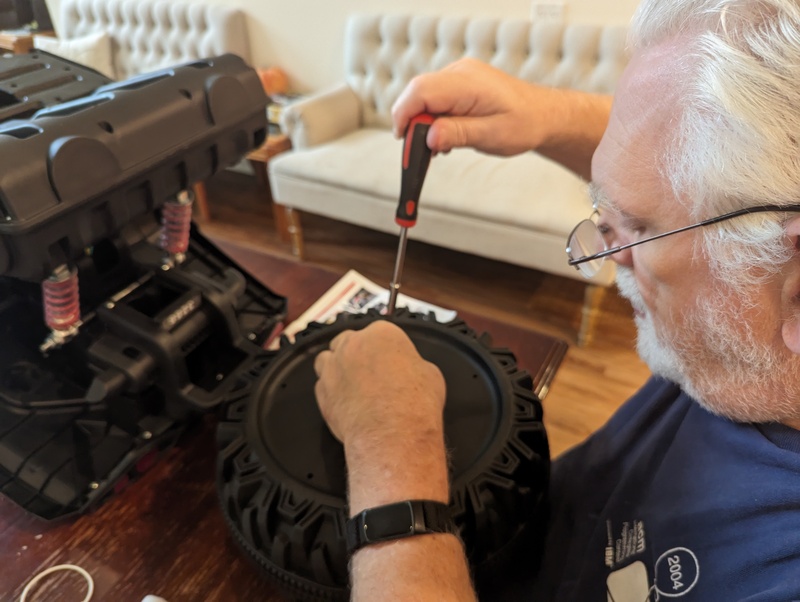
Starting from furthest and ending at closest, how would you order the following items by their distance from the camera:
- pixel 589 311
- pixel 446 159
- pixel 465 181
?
pixel 446 159
pixel 465 181
pixel 589 311

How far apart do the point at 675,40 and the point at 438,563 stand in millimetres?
522

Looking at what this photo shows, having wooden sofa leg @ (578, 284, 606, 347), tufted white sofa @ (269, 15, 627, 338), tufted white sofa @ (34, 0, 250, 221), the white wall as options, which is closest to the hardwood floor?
wooden sofa leg @ (578, 284, 606, 347)

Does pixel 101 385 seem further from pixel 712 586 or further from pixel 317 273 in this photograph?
pixel 712 586

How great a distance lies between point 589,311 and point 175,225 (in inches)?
60.9

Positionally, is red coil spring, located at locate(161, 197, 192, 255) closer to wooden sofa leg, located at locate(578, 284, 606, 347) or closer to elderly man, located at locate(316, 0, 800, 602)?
elderly man, located at locate(316, 0, 800, 602)

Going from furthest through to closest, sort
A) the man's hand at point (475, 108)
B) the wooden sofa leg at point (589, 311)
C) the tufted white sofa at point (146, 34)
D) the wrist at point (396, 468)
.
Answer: the tufted white sofa at point (146, 34)
the wooden sofa leg at point (589, 311)
the man's hand at point (475, 108)
the wrist at point (396, 468)

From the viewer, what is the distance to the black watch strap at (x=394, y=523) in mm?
519

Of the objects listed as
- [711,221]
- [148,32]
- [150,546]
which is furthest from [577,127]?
[148,32]

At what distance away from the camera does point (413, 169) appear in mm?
812

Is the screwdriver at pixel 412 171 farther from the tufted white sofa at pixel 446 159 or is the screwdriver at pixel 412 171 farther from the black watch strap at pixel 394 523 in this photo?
the tufted white sofa at pixel 446 159

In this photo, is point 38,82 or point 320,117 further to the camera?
point 320,117

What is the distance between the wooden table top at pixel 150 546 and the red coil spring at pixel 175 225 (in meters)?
0.25

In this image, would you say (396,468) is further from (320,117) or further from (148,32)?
(148,32)

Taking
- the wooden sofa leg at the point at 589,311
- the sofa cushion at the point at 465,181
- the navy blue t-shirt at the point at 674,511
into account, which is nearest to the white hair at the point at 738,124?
the navy blue t-shirt at the point at 674,511
